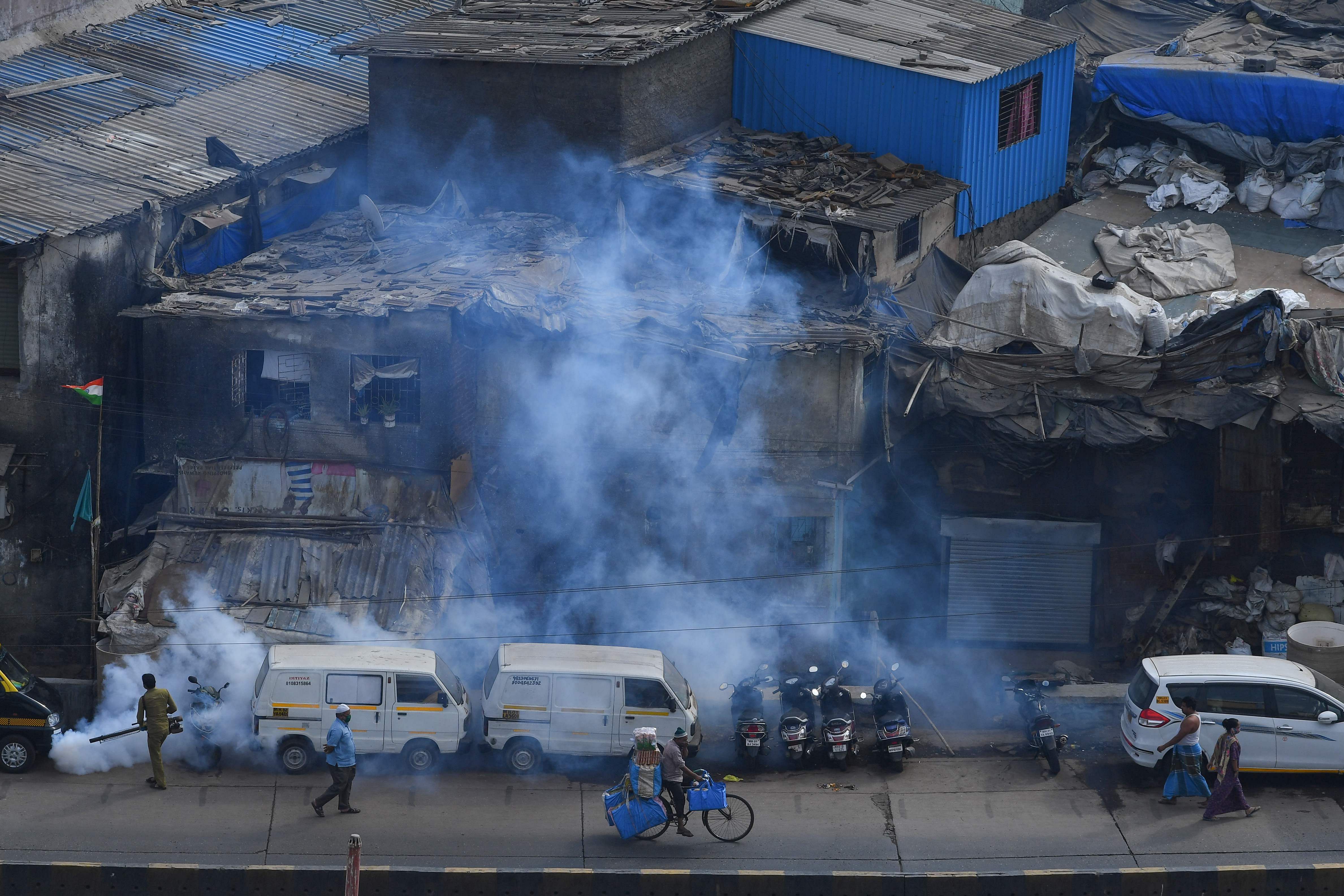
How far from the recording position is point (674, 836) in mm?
20797

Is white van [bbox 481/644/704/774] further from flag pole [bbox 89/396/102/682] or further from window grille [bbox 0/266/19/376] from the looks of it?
window grille [bbox 0/266/19/376]

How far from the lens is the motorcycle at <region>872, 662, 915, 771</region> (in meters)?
22.7

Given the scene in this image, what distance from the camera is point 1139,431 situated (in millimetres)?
25922

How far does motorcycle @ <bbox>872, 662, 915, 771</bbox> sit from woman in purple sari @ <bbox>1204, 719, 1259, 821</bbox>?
389 cm

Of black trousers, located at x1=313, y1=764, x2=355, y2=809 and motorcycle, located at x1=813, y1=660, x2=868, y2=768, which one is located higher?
black trousers, located at x1=313, y1=764, x2=355, y2=809

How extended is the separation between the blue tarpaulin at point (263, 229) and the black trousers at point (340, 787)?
400 inches

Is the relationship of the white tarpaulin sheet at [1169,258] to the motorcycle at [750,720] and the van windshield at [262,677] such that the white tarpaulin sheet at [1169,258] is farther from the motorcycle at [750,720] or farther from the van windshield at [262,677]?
the van windshield at [262,677]

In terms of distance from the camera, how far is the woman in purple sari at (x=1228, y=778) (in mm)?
20875

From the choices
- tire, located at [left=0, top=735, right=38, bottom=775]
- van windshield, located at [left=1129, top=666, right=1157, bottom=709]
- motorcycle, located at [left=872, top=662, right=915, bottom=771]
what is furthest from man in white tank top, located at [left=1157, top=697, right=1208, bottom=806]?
tire, located at [left=0, top=735, right=38, bottom=775]

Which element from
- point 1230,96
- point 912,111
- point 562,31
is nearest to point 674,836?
point 912,111

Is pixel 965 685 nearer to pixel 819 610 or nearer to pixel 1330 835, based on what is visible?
pixel 819 610

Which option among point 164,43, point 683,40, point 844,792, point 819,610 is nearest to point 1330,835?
point 844,792

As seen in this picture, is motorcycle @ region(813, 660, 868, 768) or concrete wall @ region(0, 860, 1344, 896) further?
motorcycle @ region(813, 660, 868, 768)

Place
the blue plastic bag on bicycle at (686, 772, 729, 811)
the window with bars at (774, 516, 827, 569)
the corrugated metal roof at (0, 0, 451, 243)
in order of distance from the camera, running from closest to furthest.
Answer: the blue plastic bag on bicycle at (686, 772, 729, 811)
the window with bars at (774, 516, 827, 569)
the corrugated metal roof at (0, 0, 451, 243)
